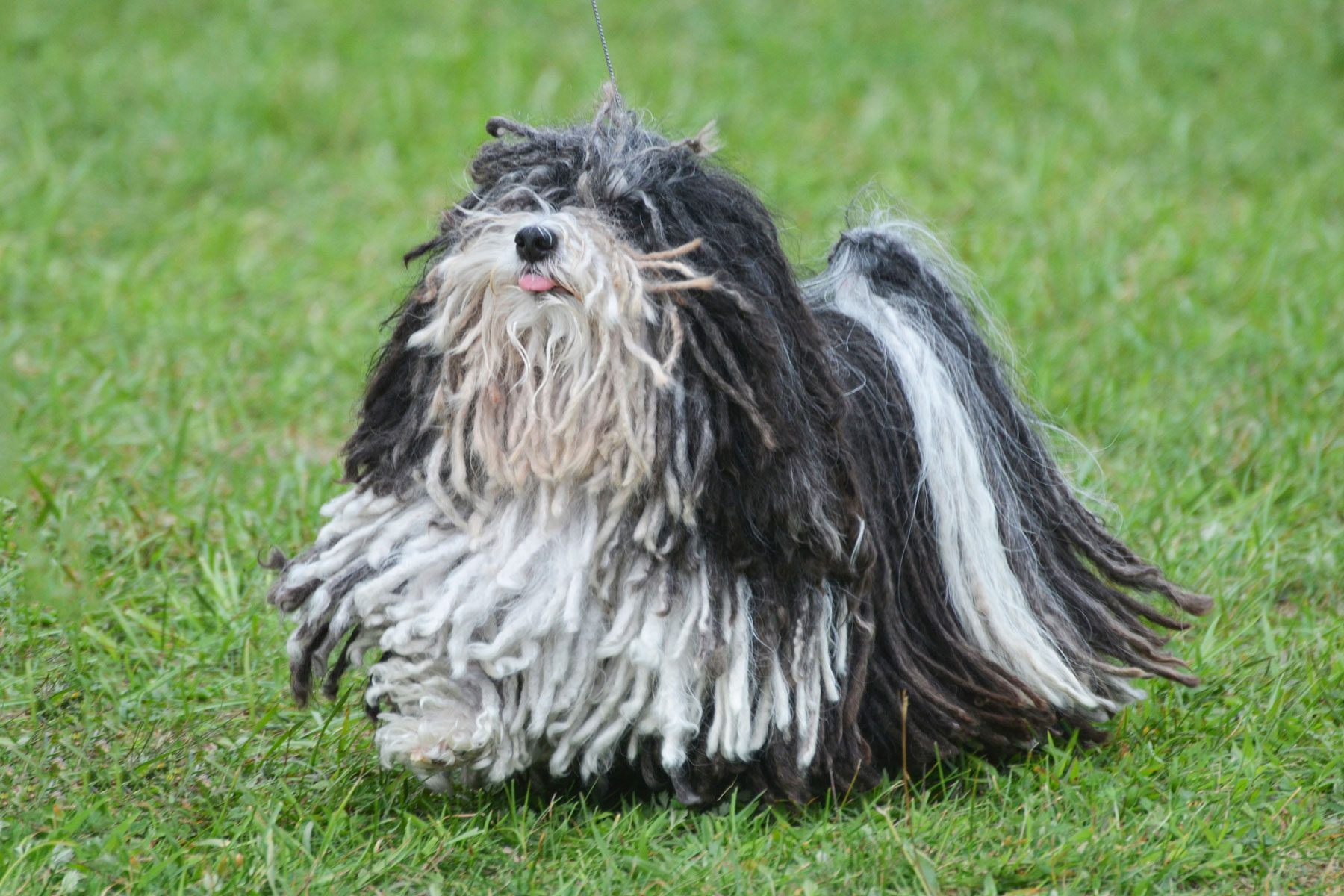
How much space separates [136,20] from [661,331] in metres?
5.94

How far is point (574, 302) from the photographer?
8.63ft

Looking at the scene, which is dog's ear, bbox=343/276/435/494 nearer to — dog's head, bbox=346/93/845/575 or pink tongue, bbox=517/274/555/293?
dog's head, bbox=346/93/845/575

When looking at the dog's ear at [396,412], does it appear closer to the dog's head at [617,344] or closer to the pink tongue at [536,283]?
the dog's head at [617,344]

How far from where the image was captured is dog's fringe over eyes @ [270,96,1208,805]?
2662mm

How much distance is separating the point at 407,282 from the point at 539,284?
1.92 m

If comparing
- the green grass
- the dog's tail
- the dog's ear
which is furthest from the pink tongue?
the green grass

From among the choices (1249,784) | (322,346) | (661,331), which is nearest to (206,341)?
(322,346)

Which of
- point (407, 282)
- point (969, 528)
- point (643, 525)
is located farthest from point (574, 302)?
point (407, 282)

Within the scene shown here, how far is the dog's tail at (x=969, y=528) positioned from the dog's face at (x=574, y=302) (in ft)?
1.25

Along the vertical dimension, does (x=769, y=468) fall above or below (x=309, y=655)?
above

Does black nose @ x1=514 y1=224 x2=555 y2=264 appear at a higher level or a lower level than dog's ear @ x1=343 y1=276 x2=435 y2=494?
higher

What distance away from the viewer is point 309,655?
9.47 ft

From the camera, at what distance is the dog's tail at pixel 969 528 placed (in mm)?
2957

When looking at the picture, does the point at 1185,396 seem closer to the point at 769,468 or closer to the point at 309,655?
the point at 769,468
